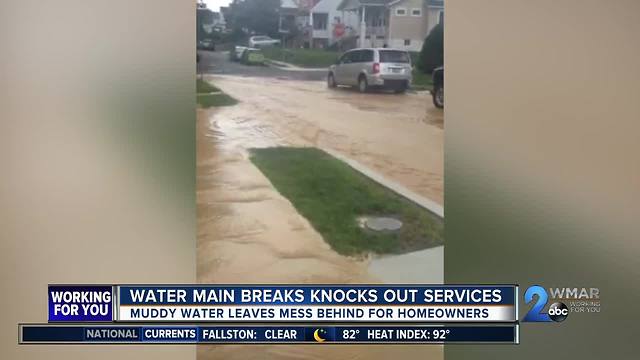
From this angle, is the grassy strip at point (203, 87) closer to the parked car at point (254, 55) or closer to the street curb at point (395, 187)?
the parked car at point (254, 55)

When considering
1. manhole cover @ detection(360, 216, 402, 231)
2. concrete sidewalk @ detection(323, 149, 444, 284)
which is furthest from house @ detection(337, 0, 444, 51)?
manhole cover @ detection(360, 216, 402, 231)

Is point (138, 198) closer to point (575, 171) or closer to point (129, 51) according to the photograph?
point (129, 51)

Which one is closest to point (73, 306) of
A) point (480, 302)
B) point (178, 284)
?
point (178, 284)

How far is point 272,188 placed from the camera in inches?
112

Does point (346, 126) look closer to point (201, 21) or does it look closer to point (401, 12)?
point (401, 12)

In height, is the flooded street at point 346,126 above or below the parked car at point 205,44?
below

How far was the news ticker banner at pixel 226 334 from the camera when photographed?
9.29ft

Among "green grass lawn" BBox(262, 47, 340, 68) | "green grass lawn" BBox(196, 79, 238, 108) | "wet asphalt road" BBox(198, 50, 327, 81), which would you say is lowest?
"green grass lawn" BBox(196, 79, 238, 108)

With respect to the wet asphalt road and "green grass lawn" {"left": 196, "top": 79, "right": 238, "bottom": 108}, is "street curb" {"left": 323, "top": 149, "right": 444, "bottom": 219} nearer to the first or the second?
the wet asphalt road

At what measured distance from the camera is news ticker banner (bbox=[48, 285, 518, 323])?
282 cm

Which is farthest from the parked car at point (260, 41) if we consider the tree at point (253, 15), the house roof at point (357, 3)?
the house roof at point (357, 3)

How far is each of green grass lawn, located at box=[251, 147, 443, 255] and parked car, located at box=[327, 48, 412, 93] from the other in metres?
0.40

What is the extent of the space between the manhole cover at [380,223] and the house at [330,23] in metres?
0.91

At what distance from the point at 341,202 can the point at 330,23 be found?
92 centimetres
